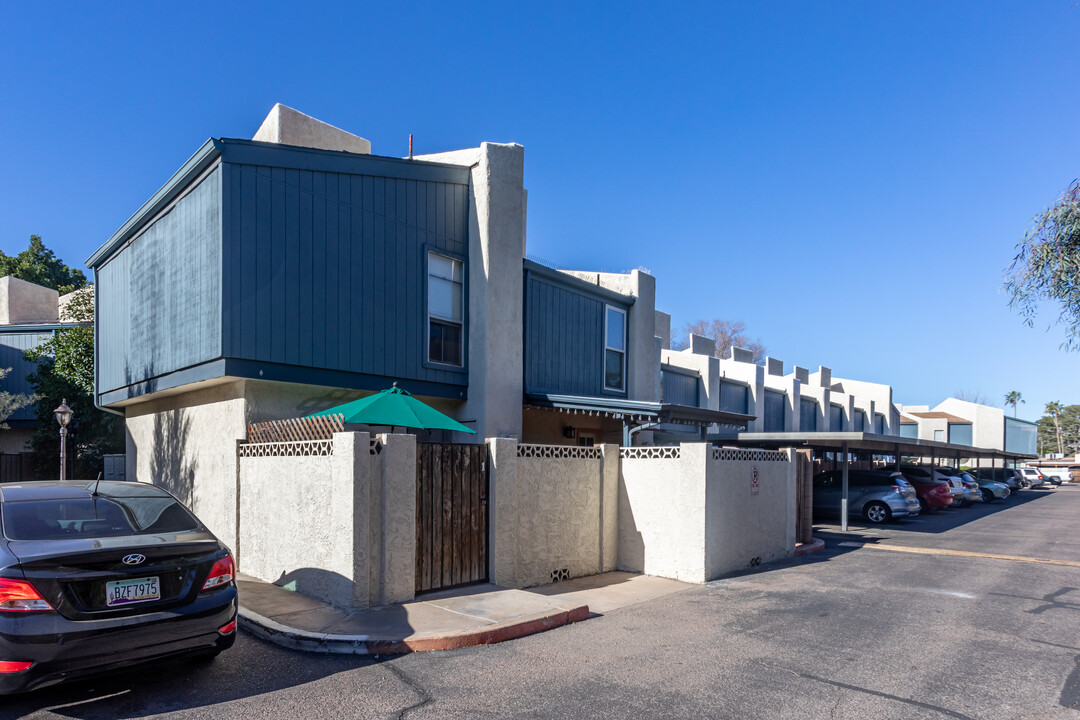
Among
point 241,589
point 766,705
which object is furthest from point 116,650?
point 766,705

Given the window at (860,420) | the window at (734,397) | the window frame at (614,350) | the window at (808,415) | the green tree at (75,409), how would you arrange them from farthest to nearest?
1. the window at (860,420)
2. the window at (808,415)
3. the window at (734,397)
4. the green tree at (75,409)
5. the window frame at (614,350)

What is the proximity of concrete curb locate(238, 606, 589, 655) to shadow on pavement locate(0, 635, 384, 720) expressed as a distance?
92mm

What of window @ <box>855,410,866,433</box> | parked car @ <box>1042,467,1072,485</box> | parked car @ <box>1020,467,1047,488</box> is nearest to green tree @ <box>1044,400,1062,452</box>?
parked car @ <box>1042,467,1072,485</box>

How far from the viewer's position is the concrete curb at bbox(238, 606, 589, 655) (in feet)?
20.5

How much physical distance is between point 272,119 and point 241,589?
29.1ft

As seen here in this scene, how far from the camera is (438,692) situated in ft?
17.4

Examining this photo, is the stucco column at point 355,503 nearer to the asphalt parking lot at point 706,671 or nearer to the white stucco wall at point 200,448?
the asphalt parking lot at point 706,671

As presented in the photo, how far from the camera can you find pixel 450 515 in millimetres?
8516

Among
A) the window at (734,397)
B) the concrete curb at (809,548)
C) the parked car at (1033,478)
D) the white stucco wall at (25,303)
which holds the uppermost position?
the white stucco wall at (25,303)

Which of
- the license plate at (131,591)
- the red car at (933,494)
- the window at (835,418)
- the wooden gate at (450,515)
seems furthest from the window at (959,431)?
the license plate at (131,591)

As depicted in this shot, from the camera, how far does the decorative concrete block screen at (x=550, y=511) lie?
9031 mm

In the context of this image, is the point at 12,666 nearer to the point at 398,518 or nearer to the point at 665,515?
the point at 398,518

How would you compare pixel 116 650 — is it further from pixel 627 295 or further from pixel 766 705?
pixel 627 295

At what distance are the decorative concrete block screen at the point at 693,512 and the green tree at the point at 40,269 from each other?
40.9 meters
